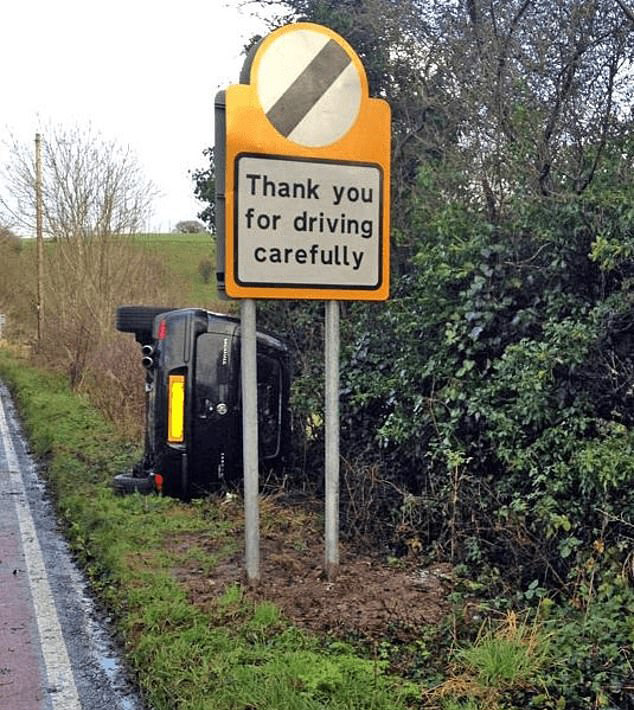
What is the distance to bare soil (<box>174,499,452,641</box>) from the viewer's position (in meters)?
4.81

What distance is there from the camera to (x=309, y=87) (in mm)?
5289

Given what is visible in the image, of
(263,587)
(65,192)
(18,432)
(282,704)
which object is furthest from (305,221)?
(65,192)

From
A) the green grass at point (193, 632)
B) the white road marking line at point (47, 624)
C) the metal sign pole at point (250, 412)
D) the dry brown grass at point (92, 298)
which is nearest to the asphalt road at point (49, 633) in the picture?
the white road marking line at point (47, 624)

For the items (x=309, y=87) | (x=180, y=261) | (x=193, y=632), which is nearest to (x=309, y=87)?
(x=309, y=87)

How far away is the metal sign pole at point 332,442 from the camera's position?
18.1ft

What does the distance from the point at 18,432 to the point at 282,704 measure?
38.0ft

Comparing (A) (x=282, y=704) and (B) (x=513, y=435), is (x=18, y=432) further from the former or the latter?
(A) (x=282, y=704)

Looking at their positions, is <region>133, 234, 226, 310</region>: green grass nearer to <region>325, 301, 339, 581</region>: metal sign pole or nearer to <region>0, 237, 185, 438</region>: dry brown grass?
<region>0, 237, 185, 438</region>: dry brown grass

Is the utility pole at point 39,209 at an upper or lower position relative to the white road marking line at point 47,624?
upper

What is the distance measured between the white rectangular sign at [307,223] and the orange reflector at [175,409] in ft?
7.19

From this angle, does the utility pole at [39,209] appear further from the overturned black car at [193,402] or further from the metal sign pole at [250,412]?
the metal sign pole at [250,412]

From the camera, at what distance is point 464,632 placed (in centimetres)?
462

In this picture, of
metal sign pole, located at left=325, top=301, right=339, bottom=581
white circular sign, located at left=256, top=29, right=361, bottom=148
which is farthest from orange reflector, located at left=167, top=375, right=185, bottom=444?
white circular sign, located at left=256, top=29, right=361, bottom=148

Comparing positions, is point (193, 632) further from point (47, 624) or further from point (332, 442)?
point (332, 442)
